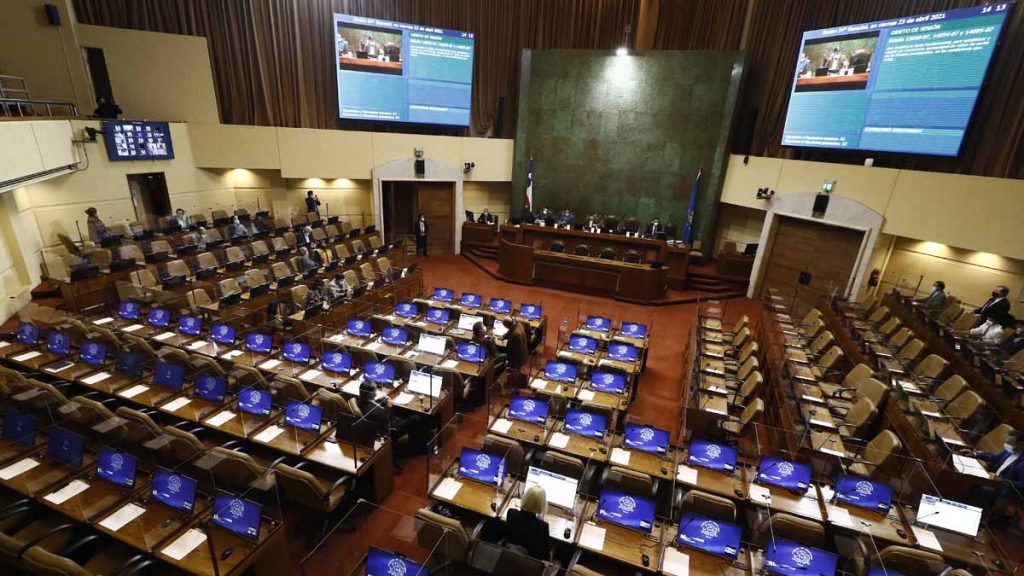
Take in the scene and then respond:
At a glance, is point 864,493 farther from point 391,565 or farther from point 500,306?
point 500,306

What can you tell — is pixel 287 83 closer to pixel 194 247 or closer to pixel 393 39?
pixel 393 39

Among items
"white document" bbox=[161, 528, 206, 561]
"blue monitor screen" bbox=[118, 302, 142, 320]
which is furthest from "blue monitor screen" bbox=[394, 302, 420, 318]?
"white document" bbox=[161, 528, 206, 561]

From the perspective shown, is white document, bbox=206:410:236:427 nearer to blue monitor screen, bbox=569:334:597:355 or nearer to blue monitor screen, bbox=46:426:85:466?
blue monitor screen, bbox=46:426:85:466

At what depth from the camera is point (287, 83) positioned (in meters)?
15.6

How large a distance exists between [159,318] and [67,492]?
420cm

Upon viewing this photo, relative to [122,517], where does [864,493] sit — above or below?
above

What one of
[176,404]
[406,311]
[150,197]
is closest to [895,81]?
[406,311]

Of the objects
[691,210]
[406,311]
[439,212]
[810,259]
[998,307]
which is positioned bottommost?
[406,311]

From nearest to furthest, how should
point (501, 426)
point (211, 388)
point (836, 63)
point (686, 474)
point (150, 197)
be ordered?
1. point (686, 474)
2. point (501, 426)
3. point (211, 388)
4. point (836, 63)
5. point (150, 197)

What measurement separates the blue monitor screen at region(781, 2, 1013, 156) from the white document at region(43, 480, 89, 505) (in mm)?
15475

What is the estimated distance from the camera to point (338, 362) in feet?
22.9

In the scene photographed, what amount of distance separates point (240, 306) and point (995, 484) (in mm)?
11563

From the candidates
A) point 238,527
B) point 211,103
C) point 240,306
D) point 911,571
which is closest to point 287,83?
point 211,103

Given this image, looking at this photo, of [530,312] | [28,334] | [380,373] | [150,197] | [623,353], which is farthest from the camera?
[150,197]
